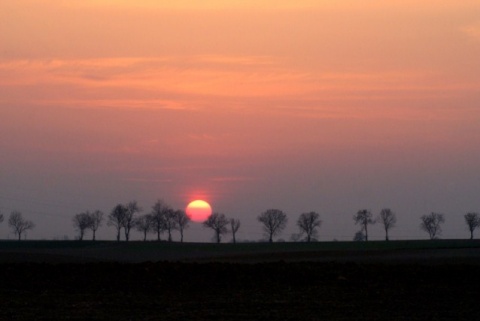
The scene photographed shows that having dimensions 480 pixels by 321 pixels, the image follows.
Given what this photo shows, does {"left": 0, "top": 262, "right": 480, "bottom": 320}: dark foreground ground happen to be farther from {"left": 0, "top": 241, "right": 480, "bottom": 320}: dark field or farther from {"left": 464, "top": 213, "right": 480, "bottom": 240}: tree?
{"left": 464, "top": 213, "right": 480, "bottom": 240}: tree

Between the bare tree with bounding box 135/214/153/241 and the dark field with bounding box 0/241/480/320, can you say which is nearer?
the dark field with bounding box 0/241/480/320

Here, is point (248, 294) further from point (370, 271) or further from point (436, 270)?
point (436, 270)

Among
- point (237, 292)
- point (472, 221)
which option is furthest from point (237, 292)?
point (472, 221)

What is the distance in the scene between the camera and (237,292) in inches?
1246

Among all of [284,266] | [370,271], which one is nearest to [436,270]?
[370,271]

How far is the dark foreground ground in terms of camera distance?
24969mm

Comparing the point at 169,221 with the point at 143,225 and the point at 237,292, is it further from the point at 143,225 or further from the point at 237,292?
the point at 237,292

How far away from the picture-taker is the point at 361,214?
15525 cm

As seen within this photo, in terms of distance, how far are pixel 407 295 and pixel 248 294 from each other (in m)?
5.61

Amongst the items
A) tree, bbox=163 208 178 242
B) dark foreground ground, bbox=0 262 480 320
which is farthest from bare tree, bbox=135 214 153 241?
dark foreground ground, bbox=0 262 480 320

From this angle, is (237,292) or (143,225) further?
(143,225)

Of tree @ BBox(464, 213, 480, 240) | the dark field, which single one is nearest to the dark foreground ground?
the dark field

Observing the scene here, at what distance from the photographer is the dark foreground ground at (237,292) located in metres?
25.0

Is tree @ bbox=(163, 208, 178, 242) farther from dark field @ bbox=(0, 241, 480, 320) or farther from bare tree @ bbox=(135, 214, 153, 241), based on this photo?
dark field @ bbox=(0, 241, 480, 320)
